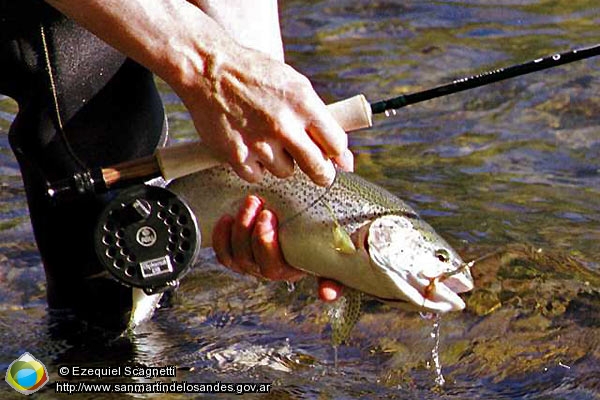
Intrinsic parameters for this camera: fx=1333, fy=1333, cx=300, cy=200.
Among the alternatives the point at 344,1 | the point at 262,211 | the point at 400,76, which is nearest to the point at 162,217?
the point at 262,211

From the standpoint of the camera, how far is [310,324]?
13.6 ft

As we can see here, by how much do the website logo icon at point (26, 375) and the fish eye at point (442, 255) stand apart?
1163 millimetres

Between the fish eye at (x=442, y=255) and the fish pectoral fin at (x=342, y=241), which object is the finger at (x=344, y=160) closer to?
the fish pectoral fin at (x=342, y=241)

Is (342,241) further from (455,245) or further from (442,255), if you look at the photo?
(455,245)

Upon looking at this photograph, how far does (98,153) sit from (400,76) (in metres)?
3.02

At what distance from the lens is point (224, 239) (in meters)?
3.52

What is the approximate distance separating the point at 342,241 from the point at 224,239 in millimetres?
354

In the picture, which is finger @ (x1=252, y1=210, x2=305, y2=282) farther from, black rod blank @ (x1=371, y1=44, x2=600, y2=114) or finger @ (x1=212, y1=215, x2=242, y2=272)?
black rod blank @ (x1=371, y1=44, x2=600, y2=114)

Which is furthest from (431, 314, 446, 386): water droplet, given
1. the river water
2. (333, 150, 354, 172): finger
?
(333, 150, 354, 172): finger

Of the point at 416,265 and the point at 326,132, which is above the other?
the point at 326,132

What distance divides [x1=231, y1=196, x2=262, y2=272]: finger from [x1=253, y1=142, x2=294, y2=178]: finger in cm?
42

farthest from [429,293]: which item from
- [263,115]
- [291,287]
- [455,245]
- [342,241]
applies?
[455,245]

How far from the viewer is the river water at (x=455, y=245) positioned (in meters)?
3.80

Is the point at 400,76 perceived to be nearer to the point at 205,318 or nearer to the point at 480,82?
the point at 205,318
